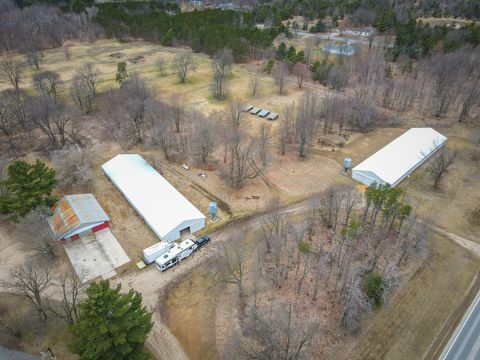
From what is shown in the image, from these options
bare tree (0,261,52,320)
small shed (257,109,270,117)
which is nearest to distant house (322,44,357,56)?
small shed (257,109,270,117)

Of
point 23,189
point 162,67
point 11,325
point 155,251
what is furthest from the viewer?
point 162,67

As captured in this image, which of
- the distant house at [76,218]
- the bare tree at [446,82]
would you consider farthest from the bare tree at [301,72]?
the distant house at [76,218]

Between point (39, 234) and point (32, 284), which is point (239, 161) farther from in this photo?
point (32, 284)

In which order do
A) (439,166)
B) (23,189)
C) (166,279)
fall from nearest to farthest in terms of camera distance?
(166,279) → (23,189) → (439,166)

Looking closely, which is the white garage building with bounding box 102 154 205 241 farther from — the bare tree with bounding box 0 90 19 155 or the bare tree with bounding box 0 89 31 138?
the bare tree with bounding box 0 89 31 138

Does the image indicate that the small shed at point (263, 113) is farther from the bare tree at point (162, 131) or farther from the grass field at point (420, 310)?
the grass field at point (420, 310)

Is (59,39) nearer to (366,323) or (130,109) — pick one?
(130,109)

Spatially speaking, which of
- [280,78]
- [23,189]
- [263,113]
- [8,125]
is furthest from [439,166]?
[8,125]
